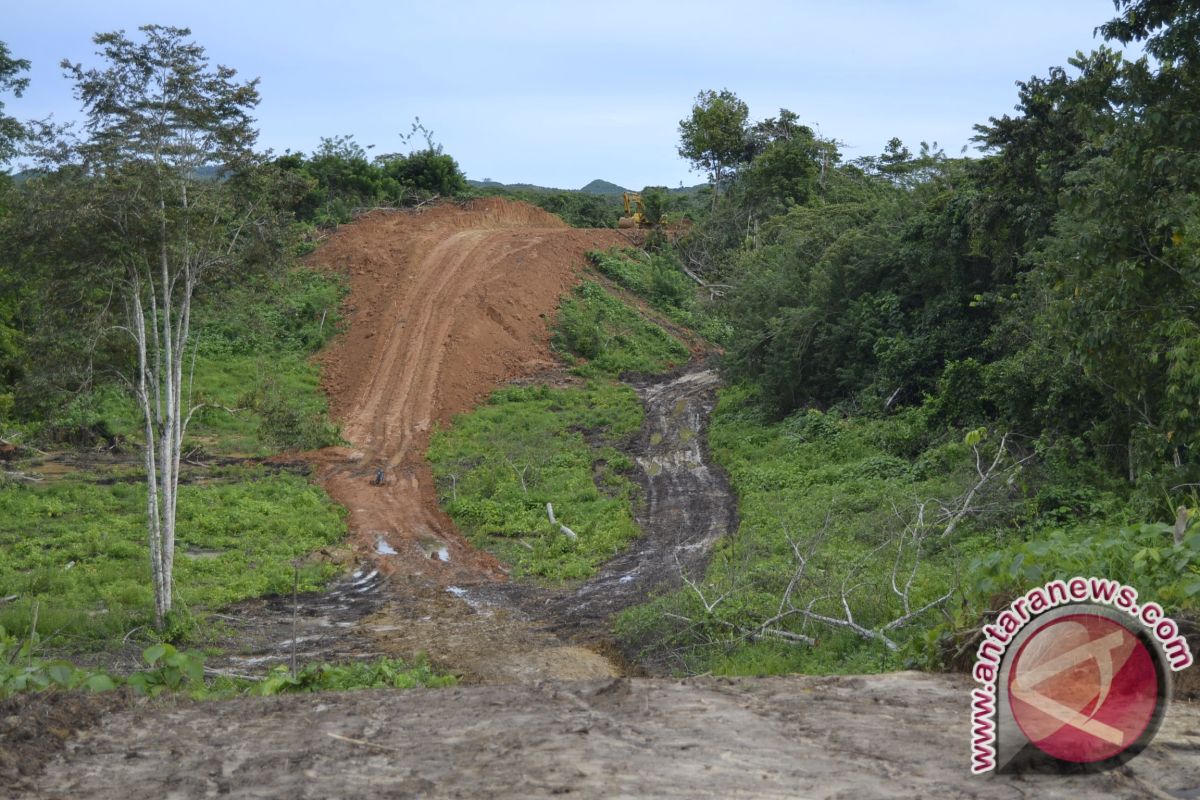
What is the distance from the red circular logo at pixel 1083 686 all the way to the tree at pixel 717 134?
4225 cm

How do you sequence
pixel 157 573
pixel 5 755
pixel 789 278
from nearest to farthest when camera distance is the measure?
pixel 5 755, pixel 157 573, pixel 789 278

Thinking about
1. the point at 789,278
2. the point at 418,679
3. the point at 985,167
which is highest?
the point at 985,167

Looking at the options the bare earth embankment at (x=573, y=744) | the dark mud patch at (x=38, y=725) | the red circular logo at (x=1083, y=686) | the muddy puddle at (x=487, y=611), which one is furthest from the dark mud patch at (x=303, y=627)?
the red circular logo at (x=1083, y=686)

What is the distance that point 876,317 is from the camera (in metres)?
22.4

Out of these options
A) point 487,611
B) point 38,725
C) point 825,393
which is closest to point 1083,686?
point 38,725

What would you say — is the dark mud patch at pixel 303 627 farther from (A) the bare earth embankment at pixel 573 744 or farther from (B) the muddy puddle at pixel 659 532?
(B) the muddy puddle at pixel 659 532

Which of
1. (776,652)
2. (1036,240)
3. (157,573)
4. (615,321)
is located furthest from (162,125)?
(615,321)

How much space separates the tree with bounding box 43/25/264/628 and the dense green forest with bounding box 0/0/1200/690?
0.06 metres

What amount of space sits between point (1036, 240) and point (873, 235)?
551 centimetres

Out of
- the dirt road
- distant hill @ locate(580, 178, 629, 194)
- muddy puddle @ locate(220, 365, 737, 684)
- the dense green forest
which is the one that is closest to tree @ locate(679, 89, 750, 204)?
the dense green forest

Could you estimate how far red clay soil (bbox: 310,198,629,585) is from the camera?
19078 mm

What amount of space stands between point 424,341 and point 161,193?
17.0 m

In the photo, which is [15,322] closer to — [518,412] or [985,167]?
[518,412]

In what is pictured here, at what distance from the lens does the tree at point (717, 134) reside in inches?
1841
